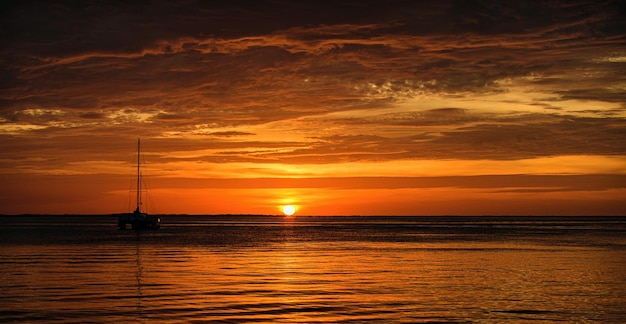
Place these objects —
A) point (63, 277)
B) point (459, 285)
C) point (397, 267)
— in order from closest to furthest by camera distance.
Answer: point (459, 285) < point (63, 277) < point (397, 267)

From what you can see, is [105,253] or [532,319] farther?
[105,253]

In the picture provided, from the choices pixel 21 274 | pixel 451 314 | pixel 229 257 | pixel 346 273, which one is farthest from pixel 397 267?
pixel 21 274

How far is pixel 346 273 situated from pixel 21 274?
19.8m

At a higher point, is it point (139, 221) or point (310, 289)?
A: point (139, 221)

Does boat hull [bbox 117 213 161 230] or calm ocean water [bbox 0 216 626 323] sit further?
boat hull [bbox 117 213 161 230]

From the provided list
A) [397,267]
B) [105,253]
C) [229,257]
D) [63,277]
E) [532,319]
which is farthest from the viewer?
[105,253]

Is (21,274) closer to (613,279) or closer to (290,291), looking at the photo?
(290,291)

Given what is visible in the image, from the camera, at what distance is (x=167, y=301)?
1286 inches

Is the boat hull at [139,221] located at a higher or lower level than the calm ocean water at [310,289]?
higher

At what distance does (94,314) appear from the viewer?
1137 inches

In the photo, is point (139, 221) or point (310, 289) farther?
point (139, 221)

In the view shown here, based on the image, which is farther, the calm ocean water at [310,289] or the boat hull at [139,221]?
the boat hull at [139,221]

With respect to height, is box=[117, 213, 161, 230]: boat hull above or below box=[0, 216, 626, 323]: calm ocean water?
above

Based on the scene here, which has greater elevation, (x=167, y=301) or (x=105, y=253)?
(x=105, y=253)
